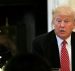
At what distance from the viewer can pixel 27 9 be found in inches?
146

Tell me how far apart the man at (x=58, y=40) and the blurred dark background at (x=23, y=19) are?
1.72 meters

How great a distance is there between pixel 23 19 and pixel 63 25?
77.6 inches

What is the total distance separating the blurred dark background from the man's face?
1.76m

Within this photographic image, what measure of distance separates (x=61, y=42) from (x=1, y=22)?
1.92 metres

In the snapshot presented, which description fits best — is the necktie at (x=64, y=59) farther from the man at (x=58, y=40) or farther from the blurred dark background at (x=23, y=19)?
the blurred dark background at (x=23, y=19)

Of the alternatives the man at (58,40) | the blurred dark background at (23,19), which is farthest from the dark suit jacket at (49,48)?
the blurred dark background at (23,19)

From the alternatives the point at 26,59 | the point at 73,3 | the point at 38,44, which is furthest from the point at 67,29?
the point at 73,3

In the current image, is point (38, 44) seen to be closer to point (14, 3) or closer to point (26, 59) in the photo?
point (26, 59)

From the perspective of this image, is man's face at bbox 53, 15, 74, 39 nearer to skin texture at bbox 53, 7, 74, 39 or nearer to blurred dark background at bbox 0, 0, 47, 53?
skin texture at bbox 53, 7, 74, 39

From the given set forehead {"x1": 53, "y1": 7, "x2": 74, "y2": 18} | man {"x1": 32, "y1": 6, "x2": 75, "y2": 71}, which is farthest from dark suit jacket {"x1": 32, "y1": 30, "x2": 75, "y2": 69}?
forehead {"x1": 53, "y1": 7, "x2": 74, "y2": 18}

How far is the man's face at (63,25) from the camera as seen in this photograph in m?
1.82

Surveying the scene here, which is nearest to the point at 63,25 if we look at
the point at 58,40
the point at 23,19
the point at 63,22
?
the point at 63,22

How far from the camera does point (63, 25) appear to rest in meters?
1.83

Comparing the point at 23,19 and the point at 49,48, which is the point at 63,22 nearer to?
the point at 49,48
